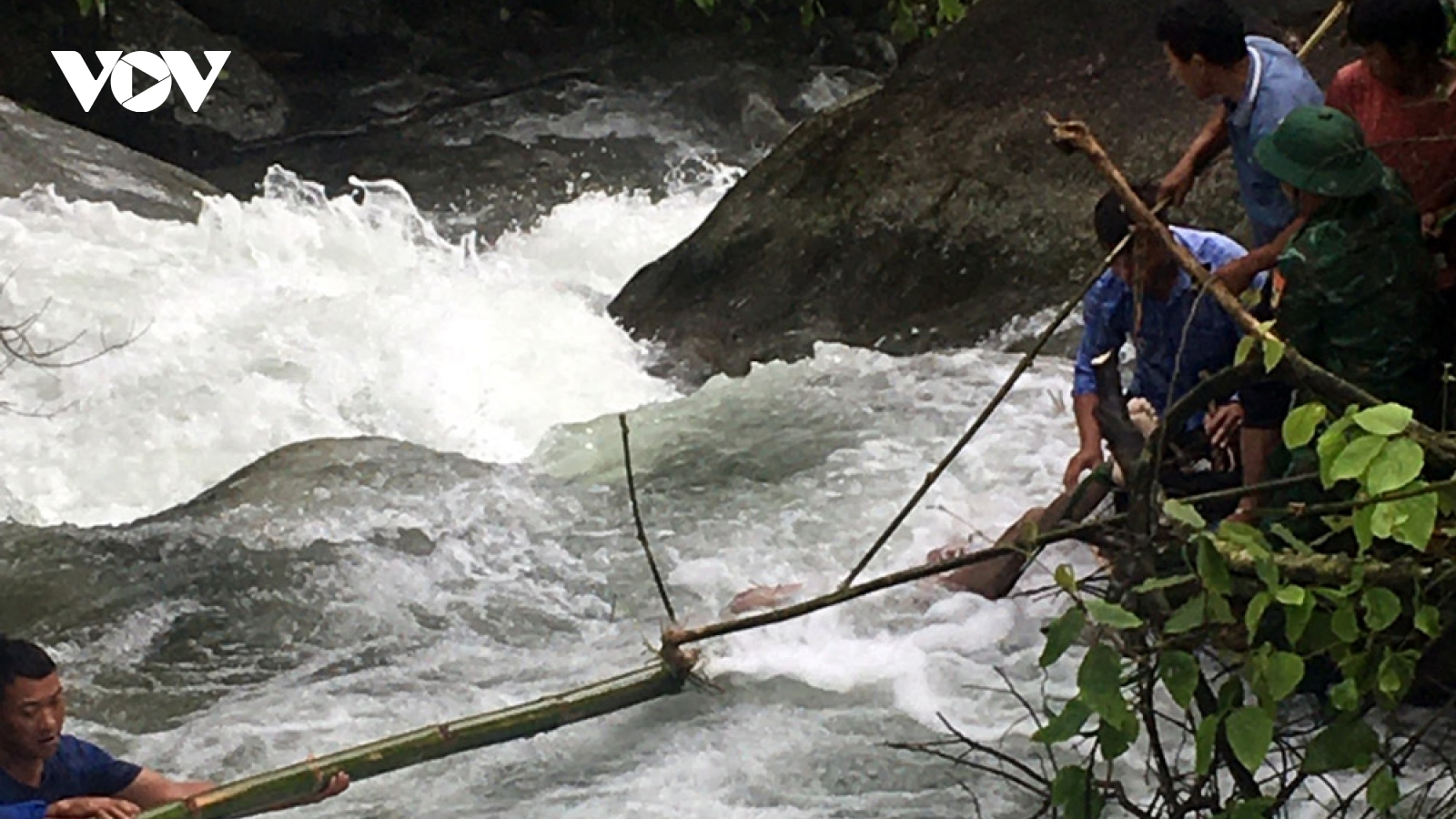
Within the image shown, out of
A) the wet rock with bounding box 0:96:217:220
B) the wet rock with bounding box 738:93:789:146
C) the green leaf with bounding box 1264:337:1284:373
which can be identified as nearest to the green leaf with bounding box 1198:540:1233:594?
the green leaf with bounding box 1264:337:1284:373

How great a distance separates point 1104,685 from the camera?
264cm

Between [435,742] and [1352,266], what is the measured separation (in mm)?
2093

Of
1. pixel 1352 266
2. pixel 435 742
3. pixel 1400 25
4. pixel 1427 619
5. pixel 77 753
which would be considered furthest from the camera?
pixel 1400 25

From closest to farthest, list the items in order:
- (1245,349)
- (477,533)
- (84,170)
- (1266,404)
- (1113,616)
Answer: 1. (1113,616)
2. (1245,349)
3. (1266,404)
4. (477,533)
5. (84,170)

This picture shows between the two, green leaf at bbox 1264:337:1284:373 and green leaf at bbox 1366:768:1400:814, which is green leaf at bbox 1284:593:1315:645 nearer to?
green leaf at bbox 1366:768:1400:814

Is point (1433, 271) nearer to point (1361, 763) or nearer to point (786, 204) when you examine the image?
point (1361, 763)

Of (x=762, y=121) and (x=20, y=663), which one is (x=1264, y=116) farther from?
(x=762, y=121)

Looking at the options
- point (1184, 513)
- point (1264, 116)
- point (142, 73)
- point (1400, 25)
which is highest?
point (142, 73)

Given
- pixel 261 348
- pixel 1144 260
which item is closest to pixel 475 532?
pixel 1144 260

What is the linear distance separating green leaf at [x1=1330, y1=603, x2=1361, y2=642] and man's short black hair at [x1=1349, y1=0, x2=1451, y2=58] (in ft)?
7.22

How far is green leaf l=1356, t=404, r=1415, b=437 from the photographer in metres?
2.43

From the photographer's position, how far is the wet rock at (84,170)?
9.95m

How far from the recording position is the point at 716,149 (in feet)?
43.3

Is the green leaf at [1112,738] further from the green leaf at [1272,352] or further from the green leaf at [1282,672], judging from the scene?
the green leaf at [1272,352]
